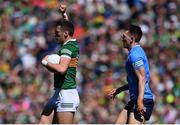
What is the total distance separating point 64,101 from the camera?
10.4m

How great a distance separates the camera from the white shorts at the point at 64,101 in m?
10.4

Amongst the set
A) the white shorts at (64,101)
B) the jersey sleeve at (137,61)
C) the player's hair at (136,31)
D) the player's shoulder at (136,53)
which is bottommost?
the white shorts at (64,101)

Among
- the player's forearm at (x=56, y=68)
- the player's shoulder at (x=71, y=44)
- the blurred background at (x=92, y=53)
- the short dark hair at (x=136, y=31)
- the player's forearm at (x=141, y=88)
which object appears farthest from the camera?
the blurred background at (x=92, y=53)

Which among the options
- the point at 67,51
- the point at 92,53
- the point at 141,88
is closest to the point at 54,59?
the point at 67,51

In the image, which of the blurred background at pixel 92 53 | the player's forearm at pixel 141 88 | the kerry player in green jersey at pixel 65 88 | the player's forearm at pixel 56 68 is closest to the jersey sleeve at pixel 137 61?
the player's forearm at pixel 141 88

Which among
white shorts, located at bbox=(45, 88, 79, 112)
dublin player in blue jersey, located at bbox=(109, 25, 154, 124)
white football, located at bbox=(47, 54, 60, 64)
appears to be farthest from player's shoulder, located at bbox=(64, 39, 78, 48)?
dublin player in blue jersey, located at bbox=(109, 25, 154, 124)

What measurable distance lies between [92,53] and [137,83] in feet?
26.8

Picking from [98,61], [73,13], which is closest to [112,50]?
[98,61]

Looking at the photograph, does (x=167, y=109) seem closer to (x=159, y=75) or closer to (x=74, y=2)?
(x=159, y=75)

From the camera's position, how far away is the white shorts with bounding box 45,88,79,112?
10.4 metres

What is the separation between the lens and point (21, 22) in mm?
19656

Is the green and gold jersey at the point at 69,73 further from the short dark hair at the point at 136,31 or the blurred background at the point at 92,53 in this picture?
the blurred background at the point at 92,53

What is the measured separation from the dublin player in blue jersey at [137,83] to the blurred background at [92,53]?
20.0ft

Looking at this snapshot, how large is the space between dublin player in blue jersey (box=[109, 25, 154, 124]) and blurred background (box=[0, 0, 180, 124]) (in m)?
6.10
